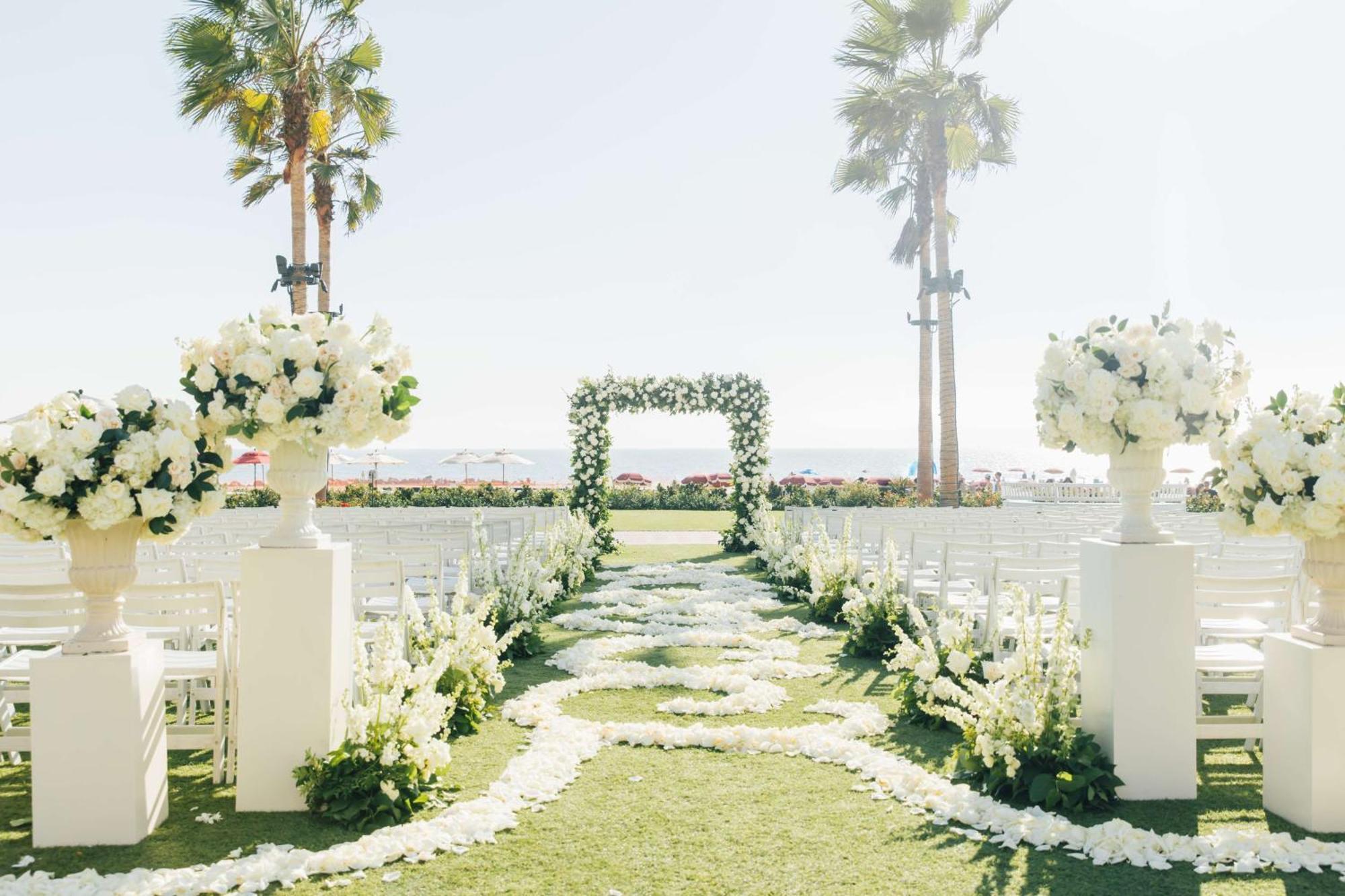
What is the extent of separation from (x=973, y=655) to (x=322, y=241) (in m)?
19.1

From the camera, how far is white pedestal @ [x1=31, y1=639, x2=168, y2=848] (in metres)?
3.79

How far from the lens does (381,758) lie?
408 centimetres

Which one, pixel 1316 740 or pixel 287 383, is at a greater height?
pixel 287 383

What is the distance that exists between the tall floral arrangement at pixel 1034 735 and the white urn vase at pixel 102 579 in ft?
12.6

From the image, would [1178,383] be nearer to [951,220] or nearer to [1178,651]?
[1178,651]

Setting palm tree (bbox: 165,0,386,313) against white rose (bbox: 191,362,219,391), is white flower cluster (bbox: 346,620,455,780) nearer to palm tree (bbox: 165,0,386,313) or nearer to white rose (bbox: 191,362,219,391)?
white rose (bbox: 191,362,219,391)

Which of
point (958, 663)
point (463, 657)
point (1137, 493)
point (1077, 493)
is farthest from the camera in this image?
point (1077, 493)

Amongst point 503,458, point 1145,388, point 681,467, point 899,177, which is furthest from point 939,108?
point 681,467

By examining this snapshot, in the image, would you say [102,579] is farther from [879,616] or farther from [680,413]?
[680,413]

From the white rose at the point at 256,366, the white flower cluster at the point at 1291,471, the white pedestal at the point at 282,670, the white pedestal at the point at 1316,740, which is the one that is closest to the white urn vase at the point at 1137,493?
the white flower cluster at the point at 1291,471

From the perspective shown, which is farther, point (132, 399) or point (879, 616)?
point (879, 616)

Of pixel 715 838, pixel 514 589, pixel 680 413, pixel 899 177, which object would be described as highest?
pixel 899 177

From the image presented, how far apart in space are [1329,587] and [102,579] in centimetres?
543

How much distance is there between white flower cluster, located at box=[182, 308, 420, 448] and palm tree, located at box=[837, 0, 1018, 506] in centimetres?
1549
